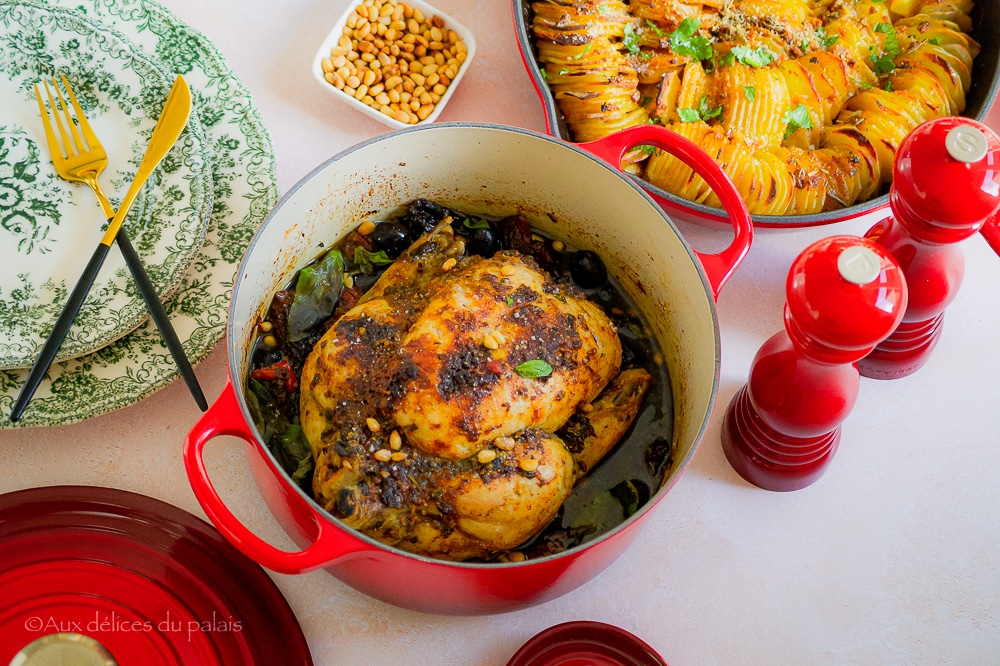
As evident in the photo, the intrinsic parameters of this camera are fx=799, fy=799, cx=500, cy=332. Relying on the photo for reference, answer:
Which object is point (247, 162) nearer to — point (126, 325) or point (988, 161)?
point (126, 325)

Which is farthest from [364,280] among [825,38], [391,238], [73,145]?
[825,38]

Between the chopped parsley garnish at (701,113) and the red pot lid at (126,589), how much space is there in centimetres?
109

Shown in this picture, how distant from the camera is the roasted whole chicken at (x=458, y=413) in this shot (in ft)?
3.62

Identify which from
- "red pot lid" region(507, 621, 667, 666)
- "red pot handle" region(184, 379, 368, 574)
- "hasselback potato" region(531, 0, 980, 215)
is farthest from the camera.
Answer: "hasselback potato" region(531, 0, 980, 215)

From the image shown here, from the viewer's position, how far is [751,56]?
5.11 ft

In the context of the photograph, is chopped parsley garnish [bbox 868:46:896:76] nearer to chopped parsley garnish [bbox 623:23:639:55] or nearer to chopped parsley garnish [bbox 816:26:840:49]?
chopped parsley garnish [bbox 816:26:840:49]

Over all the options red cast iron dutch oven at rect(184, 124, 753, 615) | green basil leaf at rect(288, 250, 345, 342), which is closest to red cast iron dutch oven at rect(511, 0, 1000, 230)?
red cast iron dutch oven at rect(184, 124, 753, 615)

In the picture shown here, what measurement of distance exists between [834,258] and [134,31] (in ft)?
4.27

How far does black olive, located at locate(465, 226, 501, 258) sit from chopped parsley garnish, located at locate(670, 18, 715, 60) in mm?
553

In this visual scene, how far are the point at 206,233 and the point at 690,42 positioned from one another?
99cm

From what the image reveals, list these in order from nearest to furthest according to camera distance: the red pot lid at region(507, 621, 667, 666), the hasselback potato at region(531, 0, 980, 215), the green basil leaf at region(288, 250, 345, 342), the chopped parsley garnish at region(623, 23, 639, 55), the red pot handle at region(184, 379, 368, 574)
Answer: the red pot handle at region(184, 379, 368, 574)
the red pot lid at region(507, 621, 667, 666)
the green basil leaf at region(288, 250, 345, 342)
the hasselback potato at region(531, 0, 980, 215)
the chopped parsley garnish at region(623, 23, 639, 55)

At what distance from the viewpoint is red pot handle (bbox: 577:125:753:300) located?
1.14 metres

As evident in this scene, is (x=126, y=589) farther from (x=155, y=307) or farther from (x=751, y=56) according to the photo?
(x=751, y=56)

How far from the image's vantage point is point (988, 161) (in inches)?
41.9
